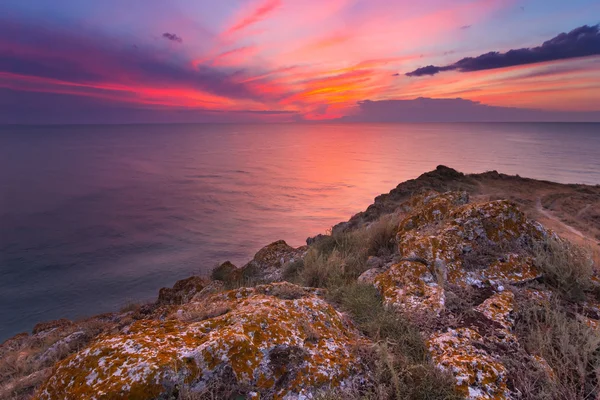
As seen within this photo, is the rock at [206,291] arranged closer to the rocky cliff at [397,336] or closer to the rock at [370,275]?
the rocky cliff at [397,336]

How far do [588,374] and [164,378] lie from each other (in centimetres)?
354

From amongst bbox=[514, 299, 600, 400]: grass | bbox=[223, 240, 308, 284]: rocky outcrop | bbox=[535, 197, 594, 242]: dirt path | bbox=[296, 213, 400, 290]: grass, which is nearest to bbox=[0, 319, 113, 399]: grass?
bbox=[223, 240, 308, 284]: rocky outcrop

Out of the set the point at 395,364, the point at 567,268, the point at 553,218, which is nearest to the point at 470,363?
the point at 395,364

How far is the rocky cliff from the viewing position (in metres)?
2.35

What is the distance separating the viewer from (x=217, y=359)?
7.91 feet

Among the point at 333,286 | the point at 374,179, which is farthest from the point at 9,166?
the point at 333,286

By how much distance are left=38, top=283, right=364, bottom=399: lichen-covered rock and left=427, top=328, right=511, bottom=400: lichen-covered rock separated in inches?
31.2

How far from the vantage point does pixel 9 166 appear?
178 feet

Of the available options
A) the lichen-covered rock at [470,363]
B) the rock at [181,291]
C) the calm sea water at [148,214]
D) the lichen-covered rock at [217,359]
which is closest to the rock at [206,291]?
the rock at [181,291]

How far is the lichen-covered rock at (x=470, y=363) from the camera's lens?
2.40m

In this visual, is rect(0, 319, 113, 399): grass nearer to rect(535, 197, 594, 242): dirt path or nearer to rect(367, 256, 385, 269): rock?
rect(367, 256, 385, 269): rock

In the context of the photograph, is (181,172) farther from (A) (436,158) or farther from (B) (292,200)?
(A) (436,158)

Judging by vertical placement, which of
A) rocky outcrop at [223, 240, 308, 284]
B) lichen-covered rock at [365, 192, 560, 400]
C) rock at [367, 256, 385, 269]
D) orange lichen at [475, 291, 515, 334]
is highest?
lichen-covered rock at [365, 192, 560, 400]

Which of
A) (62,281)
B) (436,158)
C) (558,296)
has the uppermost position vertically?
(558,296)
